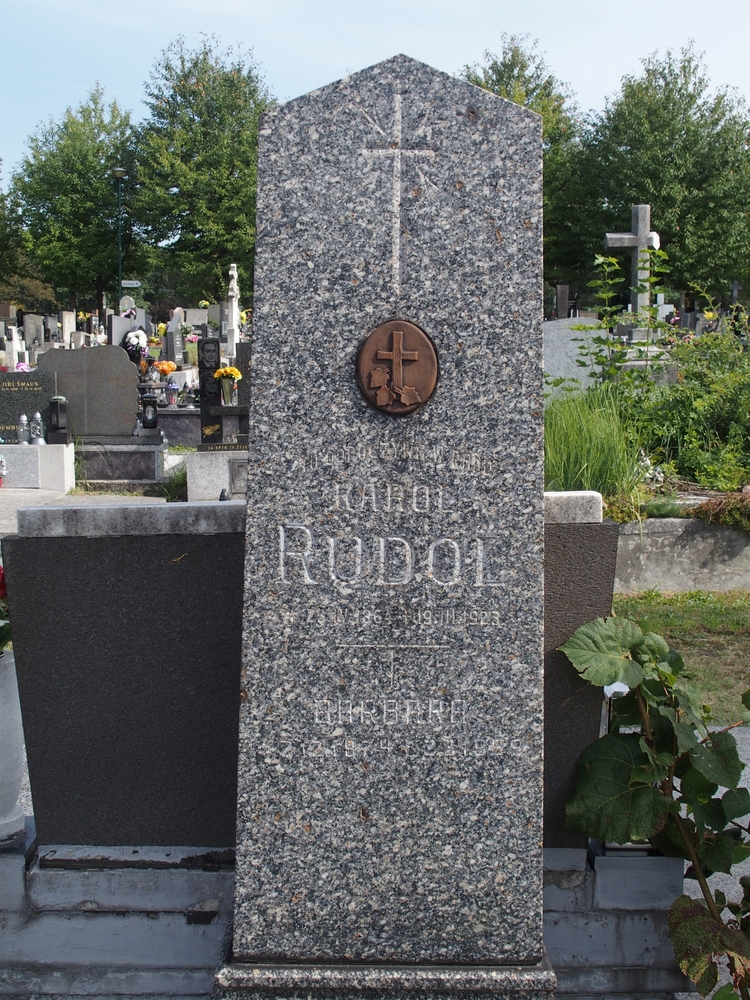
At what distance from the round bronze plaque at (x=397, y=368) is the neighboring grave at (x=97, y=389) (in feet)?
40.1

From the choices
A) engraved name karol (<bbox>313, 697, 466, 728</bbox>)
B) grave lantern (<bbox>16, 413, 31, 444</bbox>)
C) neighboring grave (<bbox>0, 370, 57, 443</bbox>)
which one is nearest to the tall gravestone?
engraved name karol (<bbox>313, 697, 466, 728</bbox>)

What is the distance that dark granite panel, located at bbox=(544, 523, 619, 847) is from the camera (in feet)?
8.96

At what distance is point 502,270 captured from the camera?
218 cm

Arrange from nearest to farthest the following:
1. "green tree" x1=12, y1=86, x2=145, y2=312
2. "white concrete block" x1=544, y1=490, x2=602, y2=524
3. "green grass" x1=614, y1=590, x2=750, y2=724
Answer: "white concrete block" x1=544, y1=490, x2=602, y2=524
"green grass" x1=614, y1=590, x2=750, y2=724
"green tree" x1=12, y1=86, x2=145, y2=312

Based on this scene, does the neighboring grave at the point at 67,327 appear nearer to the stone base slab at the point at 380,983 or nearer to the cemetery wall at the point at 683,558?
the cemetery wall at the point at 683,558

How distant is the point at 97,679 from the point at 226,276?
34.6 m

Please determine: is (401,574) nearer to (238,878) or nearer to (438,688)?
(438,688)

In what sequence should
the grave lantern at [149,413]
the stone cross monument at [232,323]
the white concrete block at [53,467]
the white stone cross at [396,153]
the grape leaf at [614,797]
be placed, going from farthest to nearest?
the stone cross monument at [232,323] → the grave lantern at [149,413] → the white concrete block at [53,467] → the grape leaf at [614,797] → the white stone cross at [396,153]

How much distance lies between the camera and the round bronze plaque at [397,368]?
7.16 feet

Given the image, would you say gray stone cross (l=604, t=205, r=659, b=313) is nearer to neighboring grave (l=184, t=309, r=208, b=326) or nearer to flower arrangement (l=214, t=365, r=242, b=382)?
flower arrangement (l=214, t=365, r=242, b=382)

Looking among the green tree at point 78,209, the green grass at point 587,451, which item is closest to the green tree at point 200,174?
the green tree at point 78,209

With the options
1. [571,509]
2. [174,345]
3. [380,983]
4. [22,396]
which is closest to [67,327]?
[174,345]

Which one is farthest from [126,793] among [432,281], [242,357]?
[242,357]

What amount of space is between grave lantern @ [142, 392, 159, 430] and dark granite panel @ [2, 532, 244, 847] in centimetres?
1176
